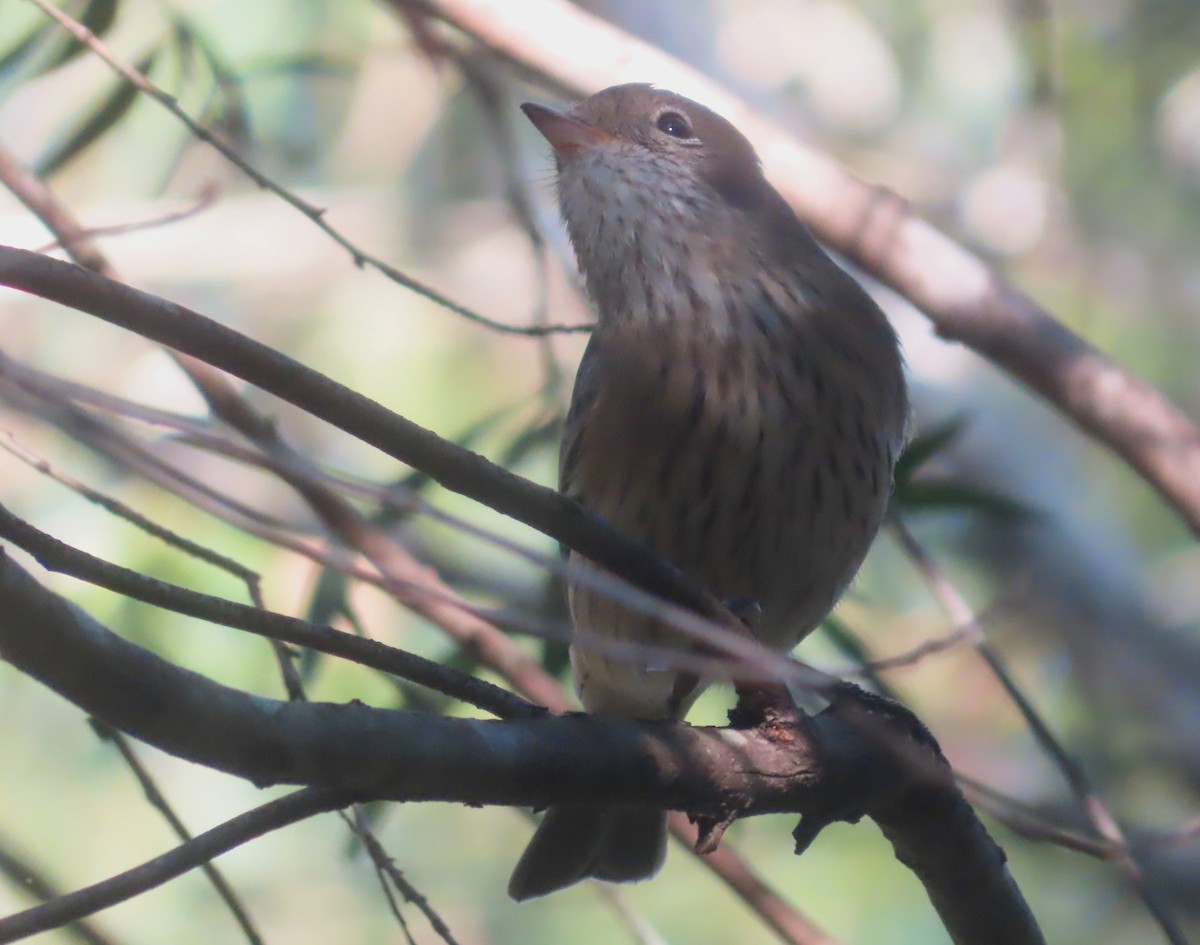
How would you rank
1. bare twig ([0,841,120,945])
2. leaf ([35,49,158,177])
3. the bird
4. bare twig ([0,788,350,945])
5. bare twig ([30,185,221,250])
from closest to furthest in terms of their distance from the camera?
1. bare twig ([0,788,350,945])
2. bare twig ([0,841,120,945])
3. bare twig ([30,185,221,250])
4. the bird
5. leaf ([35,49,158,177])

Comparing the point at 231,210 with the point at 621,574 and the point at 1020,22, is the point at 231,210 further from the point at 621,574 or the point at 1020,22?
the point at 621,574

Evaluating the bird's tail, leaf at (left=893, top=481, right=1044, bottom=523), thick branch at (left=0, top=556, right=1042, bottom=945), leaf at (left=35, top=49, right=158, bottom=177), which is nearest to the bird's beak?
leaf at (left=35, top=49, right=158, bottom=177)

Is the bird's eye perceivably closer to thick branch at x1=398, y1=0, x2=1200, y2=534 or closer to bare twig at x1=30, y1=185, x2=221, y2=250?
thick branch at x1=398, y1=0, x2=1200, y2=534

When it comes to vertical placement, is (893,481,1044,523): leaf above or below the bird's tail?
above

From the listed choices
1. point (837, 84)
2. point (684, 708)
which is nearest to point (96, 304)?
point (684, 708)

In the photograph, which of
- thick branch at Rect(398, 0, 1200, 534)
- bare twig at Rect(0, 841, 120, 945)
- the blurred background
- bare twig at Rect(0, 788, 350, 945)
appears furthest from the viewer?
the blurred background

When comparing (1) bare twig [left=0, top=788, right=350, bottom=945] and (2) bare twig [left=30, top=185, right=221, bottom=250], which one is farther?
(2) bare twig [left=30, top=185, right=221, bottom=250]

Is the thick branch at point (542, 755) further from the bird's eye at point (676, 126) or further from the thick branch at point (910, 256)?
the bird's eye at point (676, 126)

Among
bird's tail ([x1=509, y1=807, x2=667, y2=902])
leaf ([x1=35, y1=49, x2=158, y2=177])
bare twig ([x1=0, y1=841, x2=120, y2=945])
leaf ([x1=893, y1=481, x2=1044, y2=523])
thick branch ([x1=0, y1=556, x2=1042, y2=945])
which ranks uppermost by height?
leaf ([x1=35, y1=49, x2=158, y2=177])
